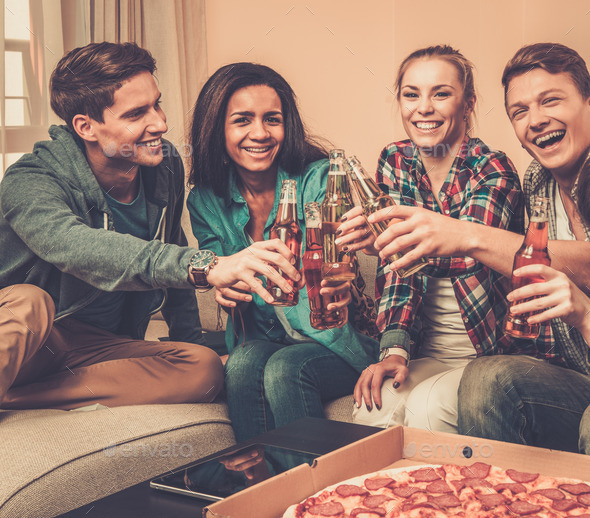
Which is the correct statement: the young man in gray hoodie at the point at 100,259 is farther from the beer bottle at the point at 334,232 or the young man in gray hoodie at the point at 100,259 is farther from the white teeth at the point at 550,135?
the white teeth at the point at 550,135

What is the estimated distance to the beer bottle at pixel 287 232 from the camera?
118cm

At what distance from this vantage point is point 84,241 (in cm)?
142

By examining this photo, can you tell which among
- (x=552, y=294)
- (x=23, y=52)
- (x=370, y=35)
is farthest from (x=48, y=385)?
(x=370, y=35)

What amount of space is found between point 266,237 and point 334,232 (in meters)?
0.52

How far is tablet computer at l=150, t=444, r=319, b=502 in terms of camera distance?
88cm

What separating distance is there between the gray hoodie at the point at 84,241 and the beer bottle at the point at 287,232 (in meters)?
0.19

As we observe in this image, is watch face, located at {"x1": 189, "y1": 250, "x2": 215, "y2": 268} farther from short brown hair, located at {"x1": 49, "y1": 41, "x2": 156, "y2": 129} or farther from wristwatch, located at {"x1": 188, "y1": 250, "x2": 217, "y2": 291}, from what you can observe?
short brown hair, located at {"x1": 49, "y1": 41, "x2": 156, "y2": 129}

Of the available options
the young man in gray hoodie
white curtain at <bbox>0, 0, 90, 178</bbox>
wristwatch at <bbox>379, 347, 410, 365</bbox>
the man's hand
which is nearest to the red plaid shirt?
wristwatch at <bbox>379, 347, 410, 365</bbox>

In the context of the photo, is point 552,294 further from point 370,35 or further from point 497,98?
point 370,35

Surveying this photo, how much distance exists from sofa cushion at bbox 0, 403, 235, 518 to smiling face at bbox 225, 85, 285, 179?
638 mm

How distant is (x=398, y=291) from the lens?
1568 mm

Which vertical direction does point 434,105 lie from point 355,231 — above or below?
above

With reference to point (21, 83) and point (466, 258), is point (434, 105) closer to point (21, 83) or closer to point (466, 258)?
point (466, 258)

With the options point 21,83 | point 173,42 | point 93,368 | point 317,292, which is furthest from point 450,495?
point 173,42
